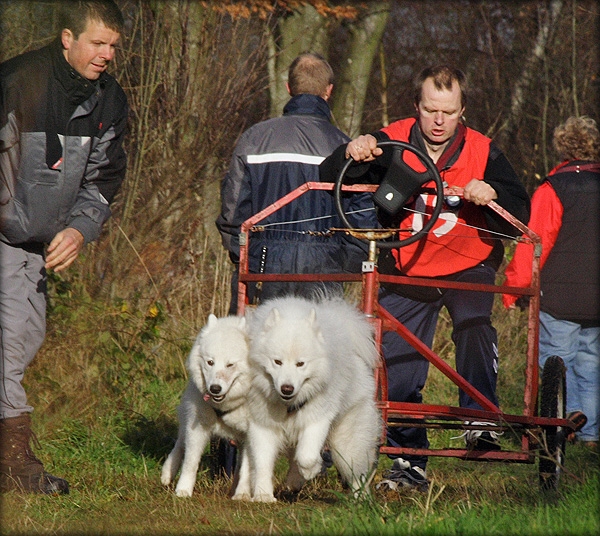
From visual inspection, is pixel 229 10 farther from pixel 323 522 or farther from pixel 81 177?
pixel 323 522

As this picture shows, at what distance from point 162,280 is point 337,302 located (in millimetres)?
3667

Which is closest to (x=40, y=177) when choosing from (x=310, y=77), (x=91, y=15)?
(x=91, y=15)

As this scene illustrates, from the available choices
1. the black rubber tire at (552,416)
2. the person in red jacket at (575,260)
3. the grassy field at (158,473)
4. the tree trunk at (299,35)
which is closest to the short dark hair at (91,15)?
the grassy field at (158,473)

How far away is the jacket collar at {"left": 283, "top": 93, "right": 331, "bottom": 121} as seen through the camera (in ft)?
20.9

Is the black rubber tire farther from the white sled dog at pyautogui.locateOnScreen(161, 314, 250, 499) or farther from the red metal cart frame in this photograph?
the white sled dog at pyautogui.locateOnScreen(161, 314, 250, 499)

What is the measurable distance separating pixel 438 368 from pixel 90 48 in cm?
271

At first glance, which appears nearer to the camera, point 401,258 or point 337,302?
point 337,302

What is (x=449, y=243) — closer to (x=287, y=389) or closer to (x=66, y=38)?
(x=287, y=389)

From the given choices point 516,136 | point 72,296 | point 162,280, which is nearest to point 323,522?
point 72,296

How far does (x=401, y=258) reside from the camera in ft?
19.1

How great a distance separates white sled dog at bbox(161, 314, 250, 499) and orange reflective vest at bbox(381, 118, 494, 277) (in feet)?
4.19

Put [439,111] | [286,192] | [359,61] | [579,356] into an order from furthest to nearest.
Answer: [359,61] → [579,356] → [286,192] → [439,111]

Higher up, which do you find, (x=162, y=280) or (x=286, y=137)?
(x=286, y=137)

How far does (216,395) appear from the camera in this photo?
483 cm
